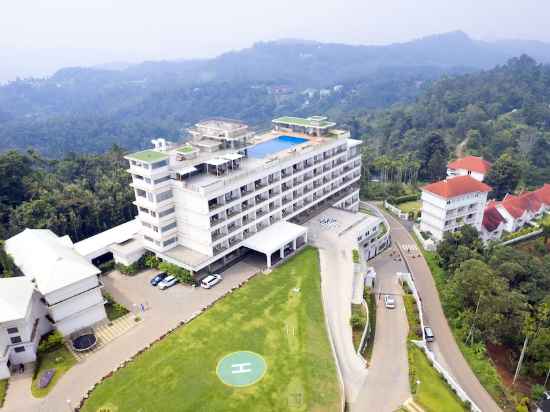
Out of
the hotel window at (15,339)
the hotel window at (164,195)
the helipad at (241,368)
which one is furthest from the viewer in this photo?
the hotel window at (164,195)

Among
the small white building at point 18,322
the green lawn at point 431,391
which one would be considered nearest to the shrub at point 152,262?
the small white building at point 18,322

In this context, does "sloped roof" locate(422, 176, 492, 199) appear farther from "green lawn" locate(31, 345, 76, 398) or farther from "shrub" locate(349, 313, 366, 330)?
"green lawn" locate(31, 345, 76, 398)

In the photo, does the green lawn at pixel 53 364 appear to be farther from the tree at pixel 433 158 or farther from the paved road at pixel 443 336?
the tree at pixel 433 158

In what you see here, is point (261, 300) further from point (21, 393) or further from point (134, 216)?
point (134, 216)

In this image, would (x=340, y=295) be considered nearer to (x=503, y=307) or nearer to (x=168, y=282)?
(x=503, y=307)

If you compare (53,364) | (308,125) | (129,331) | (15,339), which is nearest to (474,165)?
(308,125)

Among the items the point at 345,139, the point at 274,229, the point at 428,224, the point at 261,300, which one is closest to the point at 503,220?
the point at 428,224
